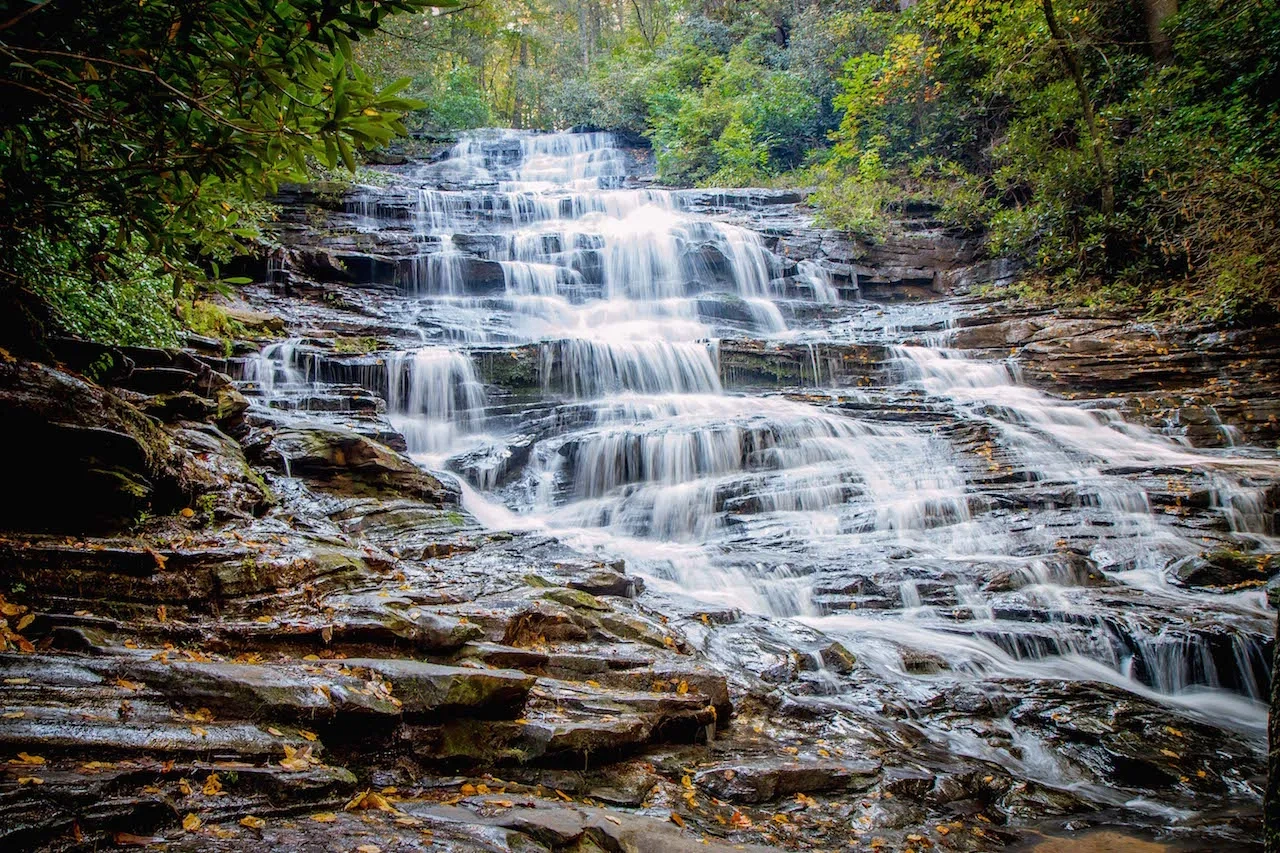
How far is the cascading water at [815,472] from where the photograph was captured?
6.13 m

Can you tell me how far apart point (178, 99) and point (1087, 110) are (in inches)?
621

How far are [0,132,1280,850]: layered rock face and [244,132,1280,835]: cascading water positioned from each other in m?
0.06

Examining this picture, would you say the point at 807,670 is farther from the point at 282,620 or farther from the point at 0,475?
the point at 0,475

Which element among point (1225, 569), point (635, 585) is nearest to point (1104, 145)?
point (1225, 569)

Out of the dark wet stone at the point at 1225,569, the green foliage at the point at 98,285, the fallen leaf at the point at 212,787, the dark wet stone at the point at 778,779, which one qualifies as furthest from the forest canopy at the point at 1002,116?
the dark wet stone at the point at 1225,569

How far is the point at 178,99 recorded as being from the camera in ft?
9.20

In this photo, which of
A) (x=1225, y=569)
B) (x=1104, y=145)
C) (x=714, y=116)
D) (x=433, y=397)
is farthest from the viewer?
(x=714, y=116)

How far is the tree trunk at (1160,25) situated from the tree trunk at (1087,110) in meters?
1.96

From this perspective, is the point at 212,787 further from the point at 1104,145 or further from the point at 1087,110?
the point at 1104,145

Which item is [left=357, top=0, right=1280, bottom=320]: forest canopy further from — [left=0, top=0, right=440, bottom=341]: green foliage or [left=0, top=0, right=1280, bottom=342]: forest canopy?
[left=0, top=0, right=440, bottom=341]: green foliage

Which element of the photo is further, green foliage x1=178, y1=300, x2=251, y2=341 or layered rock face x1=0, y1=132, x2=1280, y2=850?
green foliage x1=178, y1=300, x2=251, y2=341

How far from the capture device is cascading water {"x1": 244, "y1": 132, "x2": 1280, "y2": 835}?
6.13 meters

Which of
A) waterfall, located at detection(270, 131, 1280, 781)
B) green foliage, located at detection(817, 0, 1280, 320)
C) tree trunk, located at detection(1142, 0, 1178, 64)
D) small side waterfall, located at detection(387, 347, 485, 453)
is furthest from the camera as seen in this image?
tree trunk, located at detection(1142, 0, 1178, 64)

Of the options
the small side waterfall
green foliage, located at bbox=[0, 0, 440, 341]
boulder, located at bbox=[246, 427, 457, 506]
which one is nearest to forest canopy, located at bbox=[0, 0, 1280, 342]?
green foliage, located at bbox=[0, 0, 440, 341]
